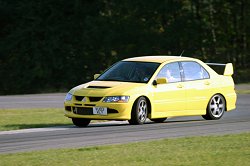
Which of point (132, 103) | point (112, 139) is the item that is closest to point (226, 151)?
point (112, 139)

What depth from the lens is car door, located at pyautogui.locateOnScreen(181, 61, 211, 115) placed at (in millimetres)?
17797

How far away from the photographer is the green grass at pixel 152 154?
10.0 metres

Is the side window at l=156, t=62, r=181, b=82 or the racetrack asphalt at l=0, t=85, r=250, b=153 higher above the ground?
the side window at l=156, t=62, r=181, b=82

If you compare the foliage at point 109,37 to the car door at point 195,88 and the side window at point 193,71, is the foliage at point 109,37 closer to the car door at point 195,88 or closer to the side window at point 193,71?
the side window at point 193,71

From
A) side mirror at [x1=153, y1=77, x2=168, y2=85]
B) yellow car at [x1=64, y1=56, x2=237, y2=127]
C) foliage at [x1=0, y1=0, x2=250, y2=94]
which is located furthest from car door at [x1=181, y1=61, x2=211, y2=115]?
foliage at [x1=0, y1=0, x2=250, y2=94]

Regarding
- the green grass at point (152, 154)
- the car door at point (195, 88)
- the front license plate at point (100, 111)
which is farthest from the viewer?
the car door at point (195, 88)

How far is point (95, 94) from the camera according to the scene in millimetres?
16266

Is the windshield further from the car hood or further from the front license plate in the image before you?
the front license plate

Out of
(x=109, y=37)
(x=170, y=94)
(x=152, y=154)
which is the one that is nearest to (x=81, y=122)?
(x=170, y=94)

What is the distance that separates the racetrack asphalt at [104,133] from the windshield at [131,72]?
98 cm

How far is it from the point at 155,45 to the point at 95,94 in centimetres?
2951

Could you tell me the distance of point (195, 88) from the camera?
1791 cm

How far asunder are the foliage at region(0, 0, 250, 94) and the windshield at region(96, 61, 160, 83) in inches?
1065

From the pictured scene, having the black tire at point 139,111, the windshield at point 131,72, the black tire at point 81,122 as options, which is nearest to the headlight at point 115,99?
the black tire at point 139,111
